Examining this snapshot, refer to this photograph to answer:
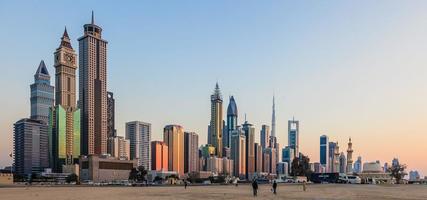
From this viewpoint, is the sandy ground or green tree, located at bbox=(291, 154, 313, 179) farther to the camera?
green tree, located at bbox=(291, 154, 313, 179)

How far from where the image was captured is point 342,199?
38.9 metres

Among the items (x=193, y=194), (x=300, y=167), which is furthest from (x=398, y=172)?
(x=193, y=194)

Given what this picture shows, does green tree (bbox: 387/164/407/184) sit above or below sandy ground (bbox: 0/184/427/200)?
below

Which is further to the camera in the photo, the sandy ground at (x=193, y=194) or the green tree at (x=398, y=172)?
the green tree at (x=398, y=172)

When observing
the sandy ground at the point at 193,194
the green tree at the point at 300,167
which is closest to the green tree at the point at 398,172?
the green tree at the point at 300,167

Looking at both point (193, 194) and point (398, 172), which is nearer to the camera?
point (193, 194)

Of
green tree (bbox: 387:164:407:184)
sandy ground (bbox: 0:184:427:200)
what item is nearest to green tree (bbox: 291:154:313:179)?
green tree (bbox: 387:164:407:184)

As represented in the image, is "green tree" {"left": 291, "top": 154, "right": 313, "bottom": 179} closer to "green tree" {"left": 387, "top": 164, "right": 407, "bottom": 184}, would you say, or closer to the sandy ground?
"green tree" {"left": 387, "top": 164, "right": 407, "bottom": 184}

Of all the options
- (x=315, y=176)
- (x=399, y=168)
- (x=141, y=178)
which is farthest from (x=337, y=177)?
(x=141, y=178)

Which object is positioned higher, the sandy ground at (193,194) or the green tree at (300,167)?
the sandy ground at (193,194)

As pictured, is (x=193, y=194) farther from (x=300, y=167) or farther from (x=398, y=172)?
(x=398, y=172)

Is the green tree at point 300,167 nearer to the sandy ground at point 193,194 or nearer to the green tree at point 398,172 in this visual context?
the green tree at point 398,172

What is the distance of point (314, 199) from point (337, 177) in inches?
4904

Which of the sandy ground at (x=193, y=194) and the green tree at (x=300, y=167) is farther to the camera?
the green tree at (x=300, y=167)
